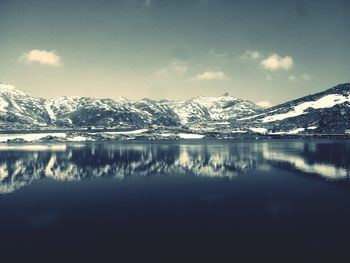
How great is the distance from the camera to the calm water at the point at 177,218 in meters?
46.9

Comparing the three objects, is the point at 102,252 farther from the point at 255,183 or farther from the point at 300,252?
the point at 255,183

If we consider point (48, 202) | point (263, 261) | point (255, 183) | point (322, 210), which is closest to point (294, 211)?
point (322, 210)

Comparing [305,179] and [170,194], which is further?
[305,179]

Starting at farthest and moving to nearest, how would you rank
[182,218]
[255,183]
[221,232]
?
1. [255,183]
2. [182,218]
3. [221,232]

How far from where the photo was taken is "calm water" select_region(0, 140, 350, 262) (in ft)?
154

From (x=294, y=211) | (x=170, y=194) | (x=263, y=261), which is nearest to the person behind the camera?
(x=263, y=261)

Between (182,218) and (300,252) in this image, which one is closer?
(300,252)

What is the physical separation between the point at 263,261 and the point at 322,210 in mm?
34568

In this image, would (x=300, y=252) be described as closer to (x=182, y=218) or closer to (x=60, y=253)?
(x=182, y=218)

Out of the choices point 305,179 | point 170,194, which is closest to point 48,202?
point 170,194

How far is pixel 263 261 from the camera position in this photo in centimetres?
4350

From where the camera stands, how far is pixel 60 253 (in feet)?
154

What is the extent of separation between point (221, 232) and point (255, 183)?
5477 centimetres

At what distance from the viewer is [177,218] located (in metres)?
65.2
